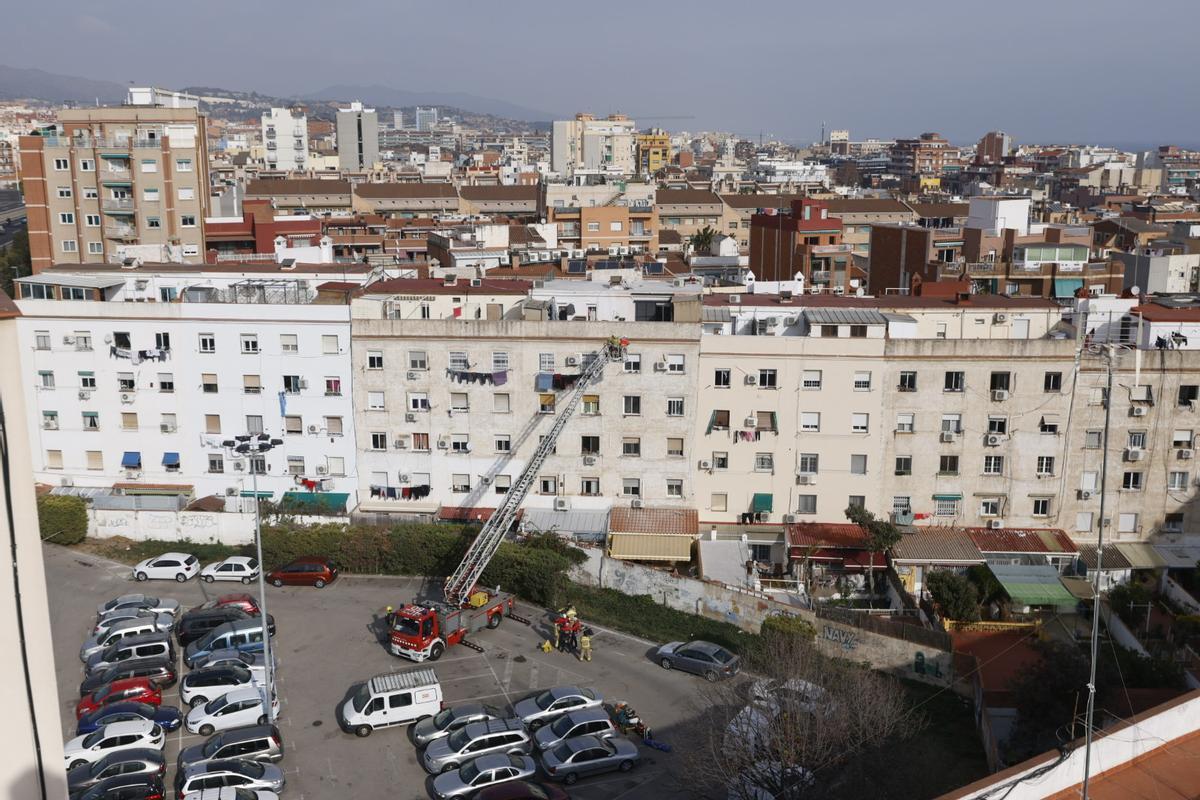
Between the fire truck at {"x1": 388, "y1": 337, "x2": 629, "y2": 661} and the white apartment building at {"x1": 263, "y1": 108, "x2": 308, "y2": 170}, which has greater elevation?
the white apartment building at {"x1": 263, "y1": 108, "x2": 308, "y2": 170}

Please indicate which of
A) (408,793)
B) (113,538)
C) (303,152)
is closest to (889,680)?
(408,793)

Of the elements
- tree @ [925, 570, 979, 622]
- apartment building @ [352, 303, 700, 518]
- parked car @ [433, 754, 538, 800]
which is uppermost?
apartment building @ [352, 303, 700, 518]

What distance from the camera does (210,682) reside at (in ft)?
85.9

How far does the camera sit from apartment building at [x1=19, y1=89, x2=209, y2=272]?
216ft

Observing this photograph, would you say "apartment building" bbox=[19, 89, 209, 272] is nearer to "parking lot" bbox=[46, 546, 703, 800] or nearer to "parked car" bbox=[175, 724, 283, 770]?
"parking lot" bbox=[46, 546, 703, 800]

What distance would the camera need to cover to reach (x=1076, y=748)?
14195 millimetres

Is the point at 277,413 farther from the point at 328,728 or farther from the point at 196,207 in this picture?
the point at 196,207

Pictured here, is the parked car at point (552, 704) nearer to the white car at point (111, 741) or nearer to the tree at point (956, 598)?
the white car at point (111, 741)

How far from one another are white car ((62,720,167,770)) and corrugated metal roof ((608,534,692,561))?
1420cm

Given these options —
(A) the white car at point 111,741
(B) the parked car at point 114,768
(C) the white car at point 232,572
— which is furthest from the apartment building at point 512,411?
(B) the parked car at point 114,768

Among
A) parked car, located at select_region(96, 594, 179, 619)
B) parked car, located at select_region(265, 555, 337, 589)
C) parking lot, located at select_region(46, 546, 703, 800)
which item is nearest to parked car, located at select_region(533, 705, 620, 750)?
parking lot, located at select_region(46, 546, 703, 800)

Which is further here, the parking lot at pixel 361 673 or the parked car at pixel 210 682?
the parked car at pixel 210 682

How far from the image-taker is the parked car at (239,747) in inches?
906

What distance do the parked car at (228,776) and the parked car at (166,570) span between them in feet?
41.0
